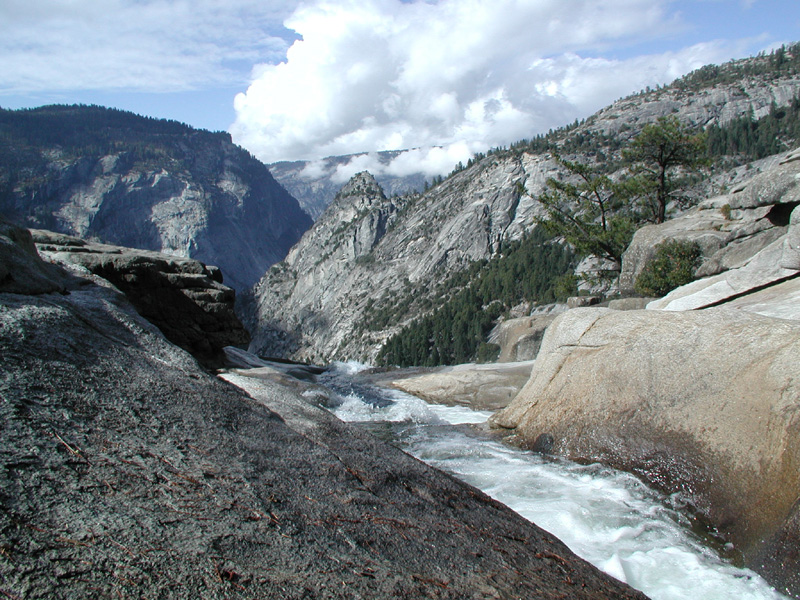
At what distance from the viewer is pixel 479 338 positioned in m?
119

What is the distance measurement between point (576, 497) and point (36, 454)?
841cm

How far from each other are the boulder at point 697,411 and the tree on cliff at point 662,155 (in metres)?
22.7

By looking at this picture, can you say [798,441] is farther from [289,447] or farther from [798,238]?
[798,238]

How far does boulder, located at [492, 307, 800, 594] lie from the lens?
746 cm

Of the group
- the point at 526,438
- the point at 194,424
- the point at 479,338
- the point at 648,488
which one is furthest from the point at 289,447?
the point at 479,338

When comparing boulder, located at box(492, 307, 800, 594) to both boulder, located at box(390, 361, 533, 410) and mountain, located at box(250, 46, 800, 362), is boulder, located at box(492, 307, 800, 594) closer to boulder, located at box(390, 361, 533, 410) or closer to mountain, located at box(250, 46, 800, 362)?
boulder, located at box(390, 361, 533, 410)

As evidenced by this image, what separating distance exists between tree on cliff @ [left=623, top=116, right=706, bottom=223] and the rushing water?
2526 cm

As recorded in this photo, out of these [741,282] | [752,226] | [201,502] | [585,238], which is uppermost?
[585,238]

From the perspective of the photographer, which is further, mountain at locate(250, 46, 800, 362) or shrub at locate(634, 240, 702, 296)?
mountain at locate(250, 46, 800, 362)

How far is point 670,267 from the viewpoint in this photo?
78.0 ft

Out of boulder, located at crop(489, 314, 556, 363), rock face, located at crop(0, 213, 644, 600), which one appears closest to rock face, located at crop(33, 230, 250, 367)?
rock face, located at crop(0, 213, 644, 600)

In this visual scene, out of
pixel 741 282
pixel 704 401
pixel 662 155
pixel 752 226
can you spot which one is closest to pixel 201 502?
pixel 704 401

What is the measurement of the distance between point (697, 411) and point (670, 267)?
54.4 ft

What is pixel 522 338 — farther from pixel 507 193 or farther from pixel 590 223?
pixel 507 193
